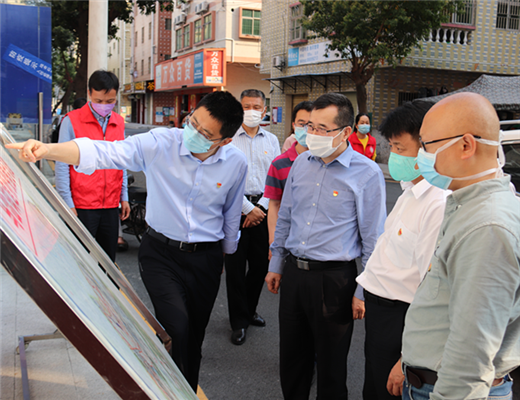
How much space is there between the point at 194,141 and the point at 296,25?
22.0m

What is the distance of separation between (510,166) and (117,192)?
3.42 metres

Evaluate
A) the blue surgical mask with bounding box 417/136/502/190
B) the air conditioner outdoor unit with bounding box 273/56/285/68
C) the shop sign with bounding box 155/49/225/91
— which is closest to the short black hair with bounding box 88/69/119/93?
the blue surgical mask with bounding box 417/136/502/190

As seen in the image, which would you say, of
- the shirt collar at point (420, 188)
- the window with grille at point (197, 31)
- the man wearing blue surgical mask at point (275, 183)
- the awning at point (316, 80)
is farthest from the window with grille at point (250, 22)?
the shirt collar at point (420, 188)

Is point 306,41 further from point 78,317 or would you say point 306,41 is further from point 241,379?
point 78,317

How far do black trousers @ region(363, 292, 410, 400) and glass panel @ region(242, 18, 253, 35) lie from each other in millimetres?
31128

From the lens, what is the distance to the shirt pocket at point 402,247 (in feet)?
6.82

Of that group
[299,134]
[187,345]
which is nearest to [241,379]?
[187,345]

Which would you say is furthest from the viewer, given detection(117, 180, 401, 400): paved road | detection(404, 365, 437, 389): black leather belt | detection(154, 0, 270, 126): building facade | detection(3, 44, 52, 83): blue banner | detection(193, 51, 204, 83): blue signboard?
detection(154, 0, 270, 126): building facade

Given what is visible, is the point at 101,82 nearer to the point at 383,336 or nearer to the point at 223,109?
the point at 223,109

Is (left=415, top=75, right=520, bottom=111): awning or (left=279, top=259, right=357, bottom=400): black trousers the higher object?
(left=415, top=75, right=520, bottom=111): awning

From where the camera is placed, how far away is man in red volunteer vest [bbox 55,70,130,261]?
3.77 m

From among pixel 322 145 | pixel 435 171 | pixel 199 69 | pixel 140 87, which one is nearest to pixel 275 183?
pixel 322 145

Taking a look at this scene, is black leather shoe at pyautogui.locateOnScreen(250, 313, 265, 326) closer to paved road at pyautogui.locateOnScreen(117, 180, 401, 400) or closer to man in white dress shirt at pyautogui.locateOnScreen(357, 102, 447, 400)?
paved road at pyautogui.locateOnScreen(117, 180, 401, 400)

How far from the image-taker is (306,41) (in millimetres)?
22156
